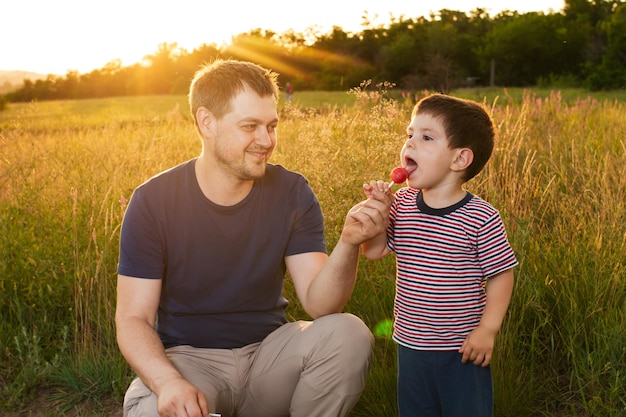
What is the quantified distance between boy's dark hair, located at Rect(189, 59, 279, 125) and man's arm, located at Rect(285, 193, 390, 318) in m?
0.64

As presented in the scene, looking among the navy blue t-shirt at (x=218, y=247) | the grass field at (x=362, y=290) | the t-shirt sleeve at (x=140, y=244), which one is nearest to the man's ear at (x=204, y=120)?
the navy blue t-shirt at (x=218, y=247)

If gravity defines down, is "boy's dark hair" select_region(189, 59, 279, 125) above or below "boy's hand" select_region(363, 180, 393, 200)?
above

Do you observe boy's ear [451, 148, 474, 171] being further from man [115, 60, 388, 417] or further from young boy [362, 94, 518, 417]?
man [115, 60, 388, 417]

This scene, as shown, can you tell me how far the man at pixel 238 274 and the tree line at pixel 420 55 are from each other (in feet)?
83.0

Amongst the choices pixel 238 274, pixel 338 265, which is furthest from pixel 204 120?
pixel 338 265

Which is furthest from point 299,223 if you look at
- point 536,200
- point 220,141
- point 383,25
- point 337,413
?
point 383,25

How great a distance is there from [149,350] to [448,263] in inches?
41.2

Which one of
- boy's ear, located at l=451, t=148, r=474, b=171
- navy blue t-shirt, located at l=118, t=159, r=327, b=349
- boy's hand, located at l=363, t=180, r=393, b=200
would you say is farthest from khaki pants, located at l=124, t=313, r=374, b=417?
boy's ear, located at l=451, t=148, r=474, b=171

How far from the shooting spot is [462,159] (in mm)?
2289

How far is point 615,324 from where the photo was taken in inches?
118

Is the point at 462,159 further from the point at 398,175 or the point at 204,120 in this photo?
the point at 204,120

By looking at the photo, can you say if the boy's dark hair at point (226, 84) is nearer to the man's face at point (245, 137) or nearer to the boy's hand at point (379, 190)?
the man's face at point (245, 137)

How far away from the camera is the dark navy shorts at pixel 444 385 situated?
2297mm

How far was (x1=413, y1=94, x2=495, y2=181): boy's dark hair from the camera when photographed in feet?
7.39
